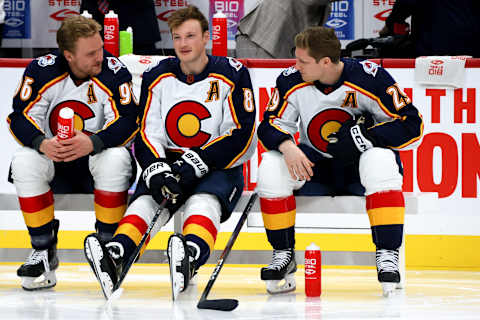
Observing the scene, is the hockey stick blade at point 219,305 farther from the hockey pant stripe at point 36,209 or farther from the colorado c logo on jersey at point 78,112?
the colorado c logo on jersey at point 78,112

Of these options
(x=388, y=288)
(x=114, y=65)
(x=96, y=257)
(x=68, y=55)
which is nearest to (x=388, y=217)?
(x=388, y=288)

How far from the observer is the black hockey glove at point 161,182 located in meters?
3.48

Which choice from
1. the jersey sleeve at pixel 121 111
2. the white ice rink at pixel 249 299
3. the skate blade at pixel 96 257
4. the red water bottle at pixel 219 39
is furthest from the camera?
the red water bottle at pixel 219 39

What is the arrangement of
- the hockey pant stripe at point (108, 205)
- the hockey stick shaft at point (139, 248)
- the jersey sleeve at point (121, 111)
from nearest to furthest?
the hockey stick shaft at point (139, 248) → the hockey pant stripe at point (108, 205) → the jersey sleeve at point (121, 111)

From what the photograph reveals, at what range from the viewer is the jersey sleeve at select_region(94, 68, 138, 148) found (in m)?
3.76

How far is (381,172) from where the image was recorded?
3461 millimetres

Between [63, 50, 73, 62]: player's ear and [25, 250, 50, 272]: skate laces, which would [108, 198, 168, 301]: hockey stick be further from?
[63, 50, 73, 62]: player's ear

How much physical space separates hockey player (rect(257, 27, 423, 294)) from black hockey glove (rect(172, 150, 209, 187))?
244 mm

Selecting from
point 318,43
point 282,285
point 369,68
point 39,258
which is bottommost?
point 282,285

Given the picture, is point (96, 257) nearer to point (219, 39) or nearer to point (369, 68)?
point (369, 68)

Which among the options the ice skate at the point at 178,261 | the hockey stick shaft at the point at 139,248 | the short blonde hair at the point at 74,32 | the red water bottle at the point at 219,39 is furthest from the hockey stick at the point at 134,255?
the red water bottle at the point at 219,39

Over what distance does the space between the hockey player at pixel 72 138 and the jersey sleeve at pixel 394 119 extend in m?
1.05

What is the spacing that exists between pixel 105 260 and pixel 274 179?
78 cm

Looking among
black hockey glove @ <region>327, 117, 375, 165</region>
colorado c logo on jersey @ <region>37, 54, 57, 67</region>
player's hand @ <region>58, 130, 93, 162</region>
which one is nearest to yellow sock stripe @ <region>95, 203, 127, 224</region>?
player's hand @ <region>58, 130, 93, 162</region>
